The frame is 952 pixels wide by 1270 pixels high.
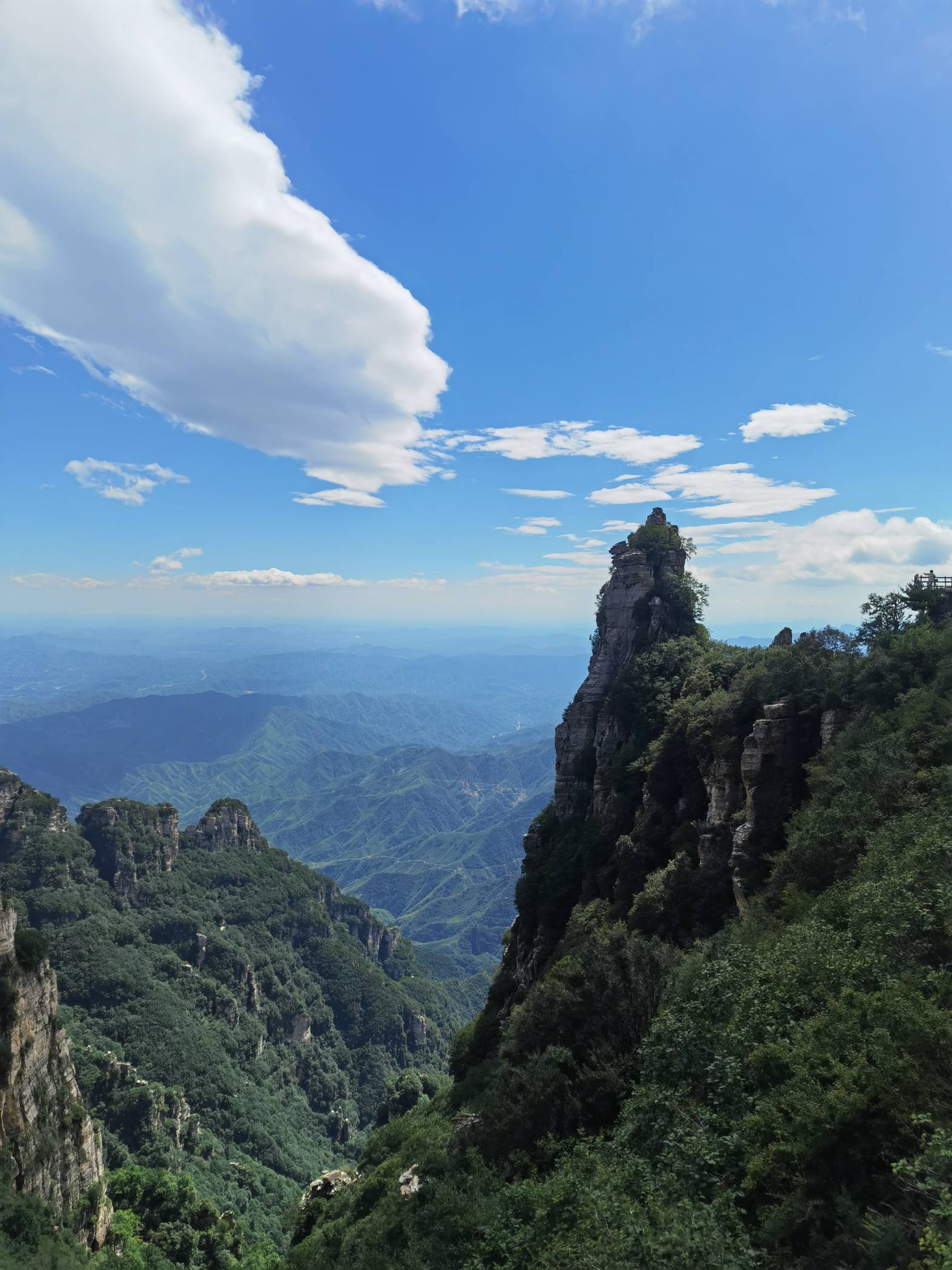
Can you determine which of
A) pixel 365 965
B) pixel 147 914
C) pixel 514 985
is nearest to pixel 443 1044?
pixel 365 965

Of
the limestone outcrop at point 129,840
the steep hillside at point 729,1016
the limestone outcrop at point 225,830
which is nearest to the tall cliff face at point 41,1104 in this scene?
the steep hillside at point 729,1016

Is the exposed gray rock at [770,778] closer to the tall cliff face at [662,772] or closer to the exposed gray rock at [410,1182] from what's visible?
the tall cliff face at [662,772]

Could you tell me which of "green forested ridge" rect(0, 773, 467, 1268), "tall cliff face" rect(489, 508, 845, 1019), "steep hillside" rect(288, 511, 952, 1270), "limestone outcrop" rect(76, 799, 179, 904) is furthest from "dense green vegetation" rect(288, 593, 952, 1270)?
"limestone outcrop" rect(76, 799, 179, 904)

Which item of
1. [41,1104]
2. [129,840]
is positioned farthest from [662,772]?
[129,840]

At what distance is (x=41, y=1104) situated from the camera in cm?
4234

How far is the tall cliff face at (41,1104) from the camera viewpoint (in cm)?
3859

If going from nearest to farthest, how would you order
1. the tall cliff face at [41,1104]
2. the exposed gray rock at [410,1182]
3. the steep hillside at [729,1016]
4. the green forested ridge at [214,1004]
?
the steep hillside at [729,1016] → the exposed gray rock at [410,1182] → the tall cliff face at [41,1104] → the green forested ridge at [214,1004]

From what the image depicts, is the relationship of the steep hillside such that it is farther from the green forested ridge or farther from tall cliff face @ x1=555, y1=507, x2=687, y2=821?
the green forested ridge

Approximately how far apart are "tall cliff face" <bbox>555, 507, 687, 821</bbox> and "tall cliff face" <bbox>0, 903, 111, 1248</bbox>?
132 ft

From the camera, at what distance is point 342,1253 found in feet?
71.5

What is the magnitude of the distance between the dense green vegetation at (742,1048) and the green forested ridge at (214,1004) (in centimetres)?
5204

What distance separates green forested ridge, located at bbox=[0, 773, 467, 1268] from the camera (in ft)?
262

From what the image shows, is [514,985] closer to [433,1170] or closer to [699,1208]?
[433,1170]

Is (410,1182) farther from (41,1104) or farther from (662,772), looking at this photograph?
(41,1104)
